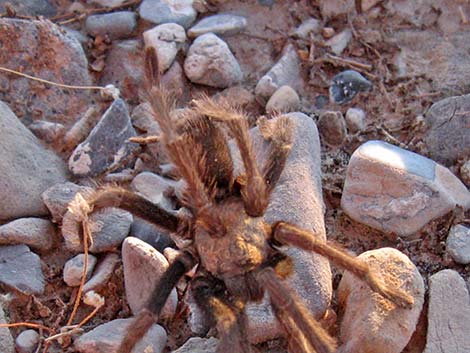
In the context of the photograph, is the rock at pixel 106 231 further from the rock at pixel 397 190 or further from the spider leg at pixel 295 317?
the rock at pixel 397 190

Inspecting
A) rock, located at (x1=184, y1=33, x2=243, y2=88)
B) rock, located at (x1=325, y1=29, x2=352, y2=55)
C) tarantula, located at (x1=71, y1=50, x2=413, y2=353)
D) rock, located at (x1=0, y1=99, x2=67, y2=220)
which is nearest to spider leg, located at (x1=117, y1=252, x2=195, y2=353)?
tarantula, located at (x1=71, y1=50, x2=413, y2=353)

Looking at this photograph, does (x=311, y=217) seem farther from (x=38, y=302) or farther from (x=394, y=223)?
(x=38, y=302)

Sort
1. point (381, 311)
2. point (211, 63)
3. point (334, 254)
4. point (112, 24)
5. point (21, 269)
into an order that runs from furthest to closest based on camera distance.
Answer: point (112, 24), point (211, 63), point (21, 269), point (381, 311), point (334, 254)

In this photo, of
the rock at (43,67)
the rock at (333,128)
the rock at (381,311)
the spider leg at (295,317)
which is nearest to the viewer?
the spider leg at (295,317)

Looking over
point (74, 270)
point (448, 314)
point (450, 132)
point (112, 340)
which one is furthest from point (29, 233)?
point (450, 132)

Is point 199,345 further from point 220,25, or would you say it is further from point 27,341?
point 220,25

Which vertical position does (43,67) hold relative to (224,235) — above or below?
above

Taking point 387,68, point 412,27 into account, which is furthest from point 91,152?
point 412,27

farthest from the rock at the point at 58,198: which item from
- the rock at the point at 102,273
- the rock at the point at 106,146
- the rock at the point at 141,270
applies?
the rock at the point at 141,270
